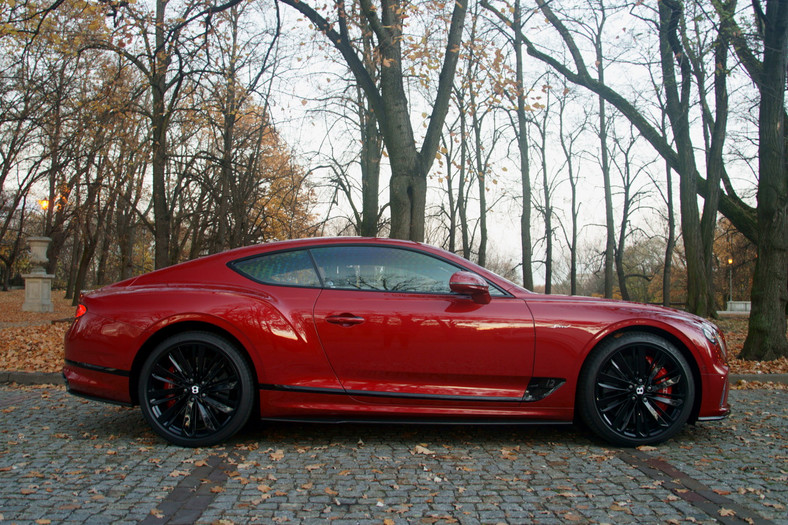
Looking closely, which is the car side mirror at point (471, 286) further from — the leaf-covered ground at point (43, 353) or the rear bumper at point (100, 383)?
the leaf-covered ground at point (43, 353)

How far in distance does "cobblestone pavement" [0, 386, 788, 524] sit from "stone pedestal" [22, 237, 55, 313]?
20.6 metres

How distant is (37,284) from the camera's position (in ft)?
74.5

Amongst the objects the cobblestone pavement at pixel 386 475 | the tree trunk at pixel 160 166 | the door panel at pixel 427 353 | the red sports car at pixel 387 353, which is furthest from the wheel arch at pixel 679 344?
the tree trunk at pixel 160 166

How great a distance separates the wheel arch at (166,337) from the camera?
412 cm

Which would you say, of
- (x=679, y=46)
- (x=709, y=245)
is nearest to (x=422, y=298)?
(x=679, y=46)

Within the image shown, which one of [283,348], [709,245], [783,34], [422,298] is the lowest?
[283,348]

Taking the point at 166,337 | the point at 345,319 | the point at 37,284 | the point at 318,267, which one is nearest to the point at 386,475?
the point at 345,319

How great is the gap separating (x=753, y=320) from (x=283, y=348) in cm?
748

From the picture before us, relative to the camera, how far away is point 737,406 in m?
5.67

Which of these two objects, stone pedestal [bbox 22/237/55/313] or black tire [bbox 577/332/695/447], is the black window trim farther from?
stone pedestal [bbox 22/237/55/313]

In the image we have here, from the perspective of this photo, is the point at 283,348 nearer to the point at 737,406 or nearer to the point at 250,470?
the point at 250,470

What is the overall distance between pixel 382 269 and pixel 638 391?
2.00 metres

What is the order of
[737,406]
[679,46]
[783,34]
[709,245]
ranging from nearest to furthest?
[737,406]
[783,34]
[679,46]
[709,245]

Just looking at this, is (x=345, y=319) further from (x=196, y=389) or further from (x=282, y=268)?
(x=196, y=389)
